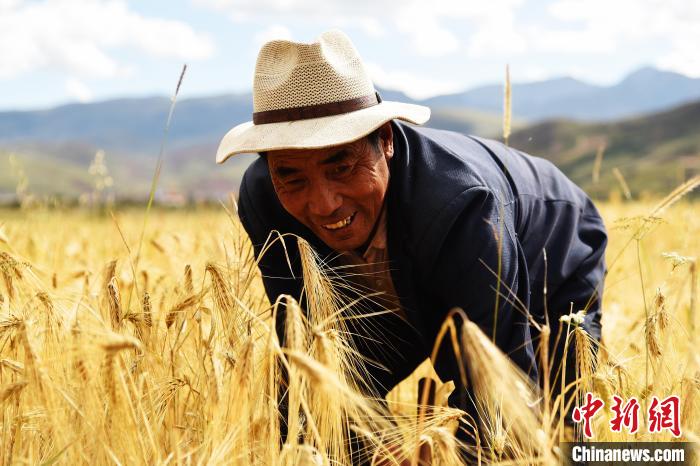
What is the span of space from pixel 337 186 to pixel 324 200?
0.20ft

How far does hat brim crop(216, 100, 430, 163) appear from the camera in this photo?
201 cm

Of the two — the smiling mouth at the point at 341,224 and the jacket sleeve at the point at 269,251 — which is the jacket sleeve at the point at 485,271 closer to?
the smiling mouth at the point at 341,224

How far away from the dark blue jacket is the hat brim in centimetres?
15

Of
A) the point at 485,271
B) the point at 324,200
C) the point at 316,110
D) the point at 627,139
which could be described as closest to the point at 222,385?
the point at 324,200

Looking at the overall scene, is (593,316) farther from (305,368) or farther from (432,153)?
(305,368)

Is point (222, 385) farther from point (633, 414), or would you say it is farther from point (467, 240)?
point (633, 414)

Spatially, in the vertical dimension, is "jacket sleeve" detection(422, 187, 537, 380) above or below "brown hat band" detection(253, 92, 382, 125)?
below

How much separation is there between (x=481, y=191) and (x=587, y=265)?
2.56ft

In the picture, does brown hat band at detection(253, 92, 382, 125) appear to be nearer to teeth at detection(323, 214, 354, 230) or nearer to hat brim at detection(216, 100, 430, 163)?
hat brim at detection(216, 100, 430, 163)

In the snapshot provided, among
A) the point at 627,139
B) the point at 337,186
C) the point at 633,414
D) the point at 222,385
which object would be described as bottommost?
the point at 627,139

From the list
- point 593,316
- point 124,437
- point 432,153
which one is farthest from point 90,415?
point 593,316

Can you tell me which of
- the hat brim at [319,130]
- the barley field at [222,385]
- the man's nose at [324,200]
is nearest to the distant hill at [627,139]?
the hat brim at [319,130]

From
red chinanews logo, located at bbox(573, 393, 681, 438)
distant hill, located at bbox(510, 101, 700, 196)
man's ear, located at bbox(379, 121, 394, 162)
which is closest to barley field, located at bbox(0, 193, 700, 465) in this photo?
red chinanews logo, located at bbox(573, 393, 681, 438)

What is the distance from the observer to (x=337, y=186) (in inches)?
83.0
